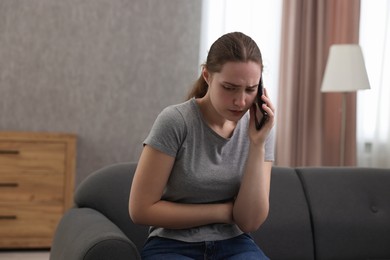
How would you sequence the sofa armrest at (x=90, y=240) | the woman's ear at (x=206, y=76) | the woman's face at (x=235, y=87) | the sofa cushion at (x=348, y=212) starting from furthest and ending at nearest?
1. the sofa cushion at (x=348, y=212)
2. the woman's ear at (x=206, y=76)
3. the woman's face at (x=235, y=87)
4. the sofa armrest at (x=90, y=240)

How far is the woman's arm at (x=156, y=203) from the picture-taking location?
206 cm

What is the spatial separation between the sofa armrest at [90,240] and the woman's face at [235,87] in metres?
0.49

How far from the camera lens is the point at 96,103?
16.0 feet

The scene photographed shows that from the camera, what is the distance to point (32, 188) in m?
4.46

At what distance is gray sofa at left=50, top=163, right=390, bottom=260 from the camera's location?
2510 millimetres

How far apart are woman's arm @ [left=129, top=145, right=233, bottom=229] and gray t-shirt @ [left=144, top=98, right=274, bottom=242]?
0.12 ft

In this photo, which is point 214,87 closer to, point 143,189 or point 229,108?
point 229,108

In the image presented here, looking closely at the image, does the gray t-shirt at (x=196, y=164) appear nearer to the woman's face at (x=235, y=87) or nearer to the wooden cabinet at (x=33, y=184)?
the woman's face at (x=235, y=87)

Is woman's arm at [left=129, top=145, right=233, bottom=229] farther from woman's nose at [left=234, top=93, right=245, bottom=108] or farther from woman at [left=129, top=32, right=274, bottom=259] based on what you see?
woman's nose at [left=234, top=93, right=245, bottom=108]

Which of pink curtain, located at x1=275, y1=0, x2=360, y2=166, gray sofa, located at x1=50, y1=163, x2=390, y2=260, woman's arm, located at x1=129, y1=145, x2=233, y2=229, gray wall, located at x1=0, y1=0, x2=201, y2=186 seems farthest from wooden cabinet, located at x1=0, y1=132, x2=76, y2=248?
woman's arm, located at x1=129, y1=145, x2=233, y2=229

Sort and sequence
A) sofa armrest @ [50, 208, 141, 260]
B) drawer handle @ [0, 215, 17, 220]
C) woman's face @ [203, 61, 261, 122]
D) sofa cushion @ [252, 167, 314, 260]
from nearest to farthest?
sofa armrest @ [50, 208, 141, 260] < woman's face @ [203, 61, 261, 122] < sofa cushion @ [252, 167, 314, 260] < drawer handle @ [0, 215, 17, 220]

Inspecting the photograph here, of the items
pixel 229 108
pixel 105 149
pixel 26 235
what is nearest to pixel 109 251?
pixel 229 108

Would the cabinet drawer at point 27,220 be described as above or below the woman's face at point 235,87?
below

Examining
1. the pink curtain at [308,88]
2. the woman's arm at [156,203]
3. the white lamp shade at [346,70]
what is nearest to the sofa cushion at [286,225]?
the woman's arm at [156,203]
